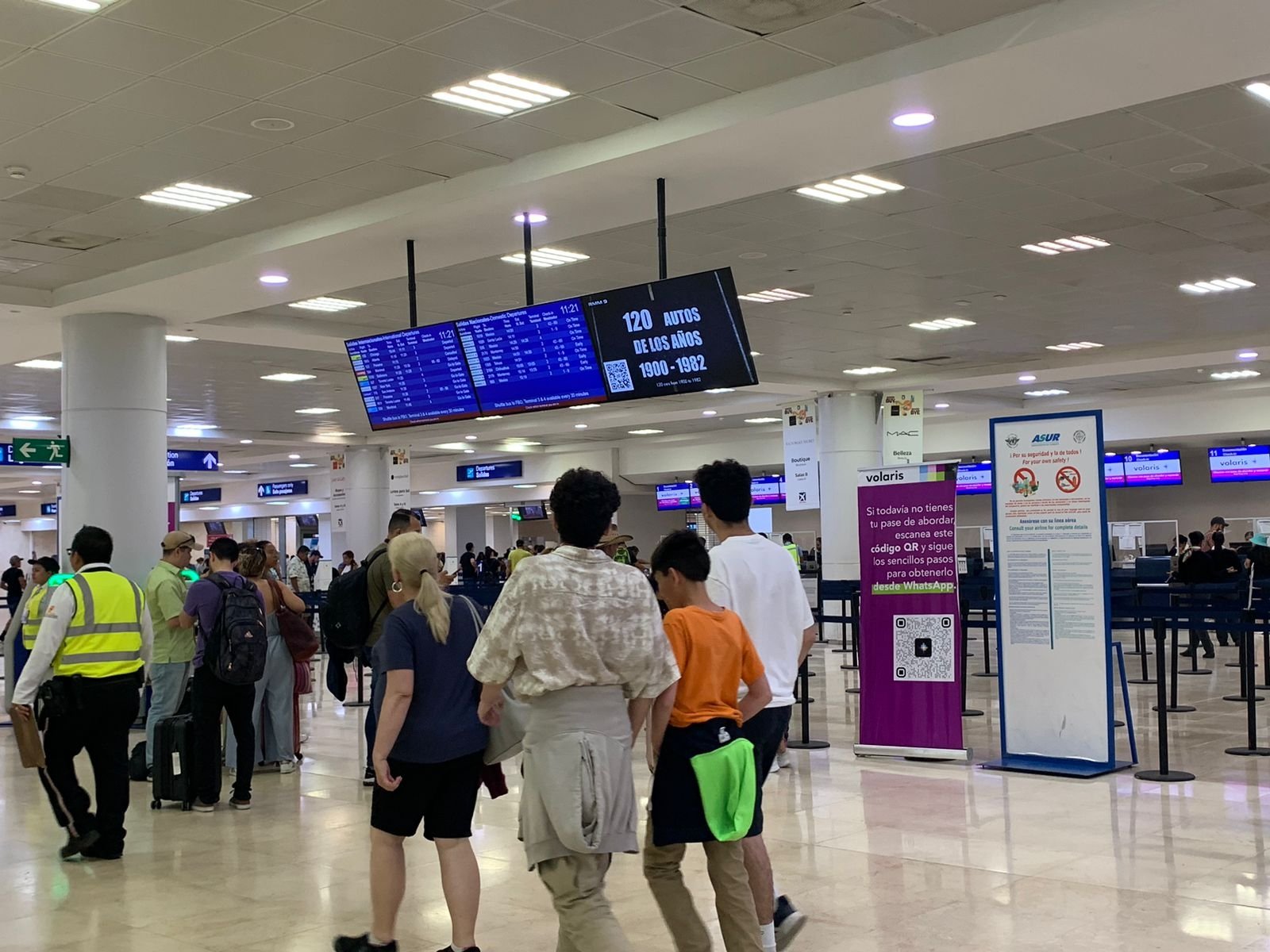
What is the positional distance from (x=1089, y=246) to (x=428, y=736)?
27.2ft

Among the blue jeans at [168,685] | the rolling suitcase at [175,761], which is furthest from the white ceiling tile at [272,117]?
the blue jeans at [168,685]

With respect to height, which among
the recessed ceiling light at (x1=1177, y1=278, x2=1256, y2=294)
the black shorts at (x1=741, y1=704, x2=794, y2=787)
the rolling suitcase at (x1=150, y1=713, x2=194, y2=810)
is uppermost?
the recessed ceiling light at (x1=1177, y1=278, x2=1256, y2=294)

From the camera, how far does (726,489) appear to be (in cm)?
445

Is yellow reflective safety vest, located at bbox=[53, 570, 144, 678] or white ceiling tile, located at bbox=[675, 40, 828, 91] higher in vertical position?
white ceiling tile, located at bbox=[675, 40, 828, 91]

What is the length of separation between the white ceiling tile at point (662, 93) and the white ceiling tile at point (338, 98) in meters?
1.07

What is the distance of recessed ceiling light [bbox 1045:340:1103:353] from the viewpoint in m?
16.3

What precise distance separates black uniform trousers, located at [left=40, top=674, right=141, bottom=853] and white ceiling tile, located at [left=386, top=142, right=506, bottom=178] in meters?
3.24

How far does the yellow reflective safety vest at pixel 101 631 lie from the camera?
6.21 m

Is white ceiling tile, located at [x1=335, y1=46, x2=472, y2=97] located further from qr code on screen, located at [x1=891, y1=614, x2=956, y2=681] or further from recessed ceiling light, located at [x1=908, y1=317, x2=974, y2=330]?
recessed ceiling light, located at [x1=908, y1=317, x2=974, y2=330]

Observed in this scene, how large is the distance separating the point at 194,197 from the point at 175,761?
3492mm

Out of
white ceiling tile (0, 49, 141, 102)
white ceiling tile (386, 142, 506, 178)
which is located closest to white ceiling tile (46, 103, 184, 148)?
white ceiling tile (0, 49, 141, 102)

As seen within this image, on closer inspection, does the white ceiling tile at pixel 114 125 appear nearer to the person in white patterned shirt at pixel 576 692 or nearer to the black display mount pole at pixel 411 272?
the black display mount pole at pixel 411 272

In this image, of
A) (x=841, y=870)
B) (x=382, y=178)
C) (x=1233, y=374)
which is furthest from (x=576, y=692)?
(x=1233, y=374)

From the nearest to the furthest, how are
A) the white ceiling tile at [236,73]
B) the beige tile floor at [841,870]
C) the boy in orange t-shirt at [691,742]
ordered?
the boy in orange t-shirt at [691,742]
the beige tile floor at [841,870]
the white ceiling tile at [236,73]
